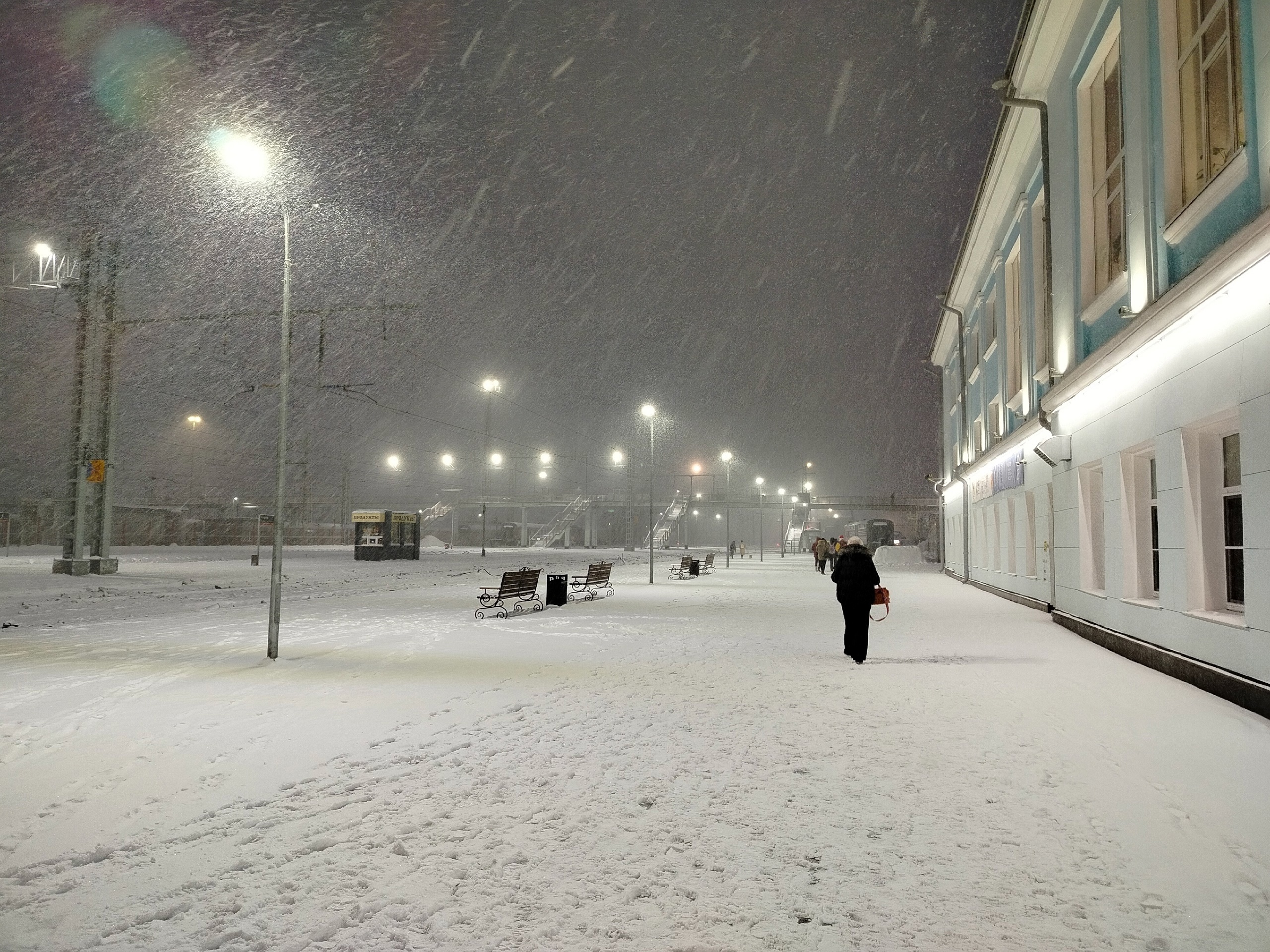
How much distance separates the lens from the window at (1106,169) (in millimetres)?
12453

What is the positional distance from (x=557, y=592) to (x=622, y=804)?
14055mm

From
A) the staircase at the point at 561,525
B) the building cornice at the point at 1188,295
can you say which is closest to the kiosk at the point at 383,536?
the building cornice at the point at 1188,295

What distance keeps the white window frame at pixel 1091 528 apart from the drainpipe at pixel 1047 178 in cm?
194

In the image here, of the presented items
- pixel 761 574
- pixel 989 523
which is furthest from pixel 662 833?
pixel 761 574

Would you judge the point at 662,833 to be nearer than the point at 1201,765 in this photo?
Yes

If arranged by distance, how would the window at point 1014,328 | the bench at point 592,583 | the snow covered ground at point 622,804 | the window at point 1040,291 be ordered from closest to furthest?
the snow covered ground at point 622,804
the window at point 1040,291
the window at point 1014,328
the bench at point 592,583

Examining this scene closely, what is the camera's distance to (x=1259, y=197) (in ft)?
23.8

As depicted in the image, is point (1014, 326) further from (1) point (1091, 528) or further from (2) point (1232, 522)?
(2) point (1232, 522)

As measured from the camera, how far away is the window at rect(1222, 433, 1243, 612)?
8734 millimetres

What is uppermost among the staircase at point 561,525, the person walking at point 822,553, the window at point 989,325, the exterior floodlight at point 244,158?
the window at point 989,325

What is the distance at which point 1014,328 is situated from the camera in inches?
814

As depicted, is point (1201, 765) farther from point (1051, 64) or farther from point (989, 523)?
point (989, 523)

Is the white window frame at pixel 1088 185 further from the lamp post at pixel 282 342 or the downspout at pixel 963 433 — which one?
the downspout at pixel 963 433

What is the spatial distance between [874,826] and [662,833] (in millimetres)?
1114
